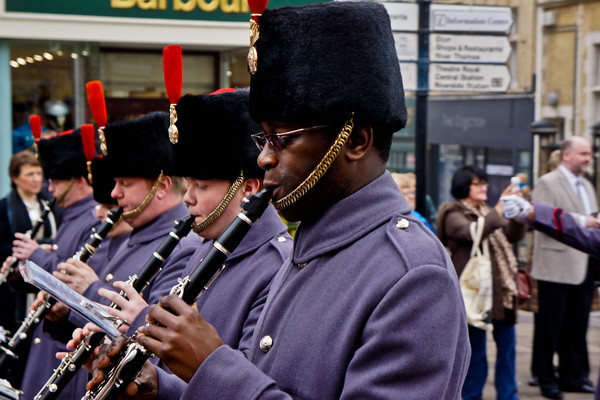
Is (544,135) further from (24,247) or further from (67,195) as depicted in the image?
(24,247)

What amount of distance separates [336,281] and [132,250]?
262 cm

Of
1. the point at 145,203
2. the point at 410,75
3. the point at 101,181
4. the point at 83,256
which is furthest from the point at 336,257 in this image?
the point at 410,75

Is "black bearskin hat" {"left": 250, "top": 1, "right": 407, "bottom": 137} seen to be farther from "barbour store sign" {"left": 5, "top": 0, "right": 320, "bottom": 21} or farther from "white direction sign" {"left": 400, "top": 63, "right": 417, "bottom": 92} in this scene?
"barbour store sign" {"left": 5, "top": 0, "right": 320, "bottom": 21}

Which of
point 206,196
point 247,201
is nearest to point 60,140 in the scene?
point 206,196

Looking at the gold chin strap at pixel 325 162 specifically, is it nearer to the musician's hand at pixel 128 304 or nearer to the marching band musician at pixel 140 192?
the musician's hand at pixel 128 304

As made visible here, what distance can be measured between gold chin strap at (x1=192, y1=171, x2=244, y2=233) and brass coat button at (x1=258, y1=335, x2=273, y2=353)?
1.22m

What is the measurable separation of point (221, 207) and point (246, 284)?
389mm

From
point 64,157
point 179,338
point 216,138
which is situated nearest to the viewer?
point 179,338

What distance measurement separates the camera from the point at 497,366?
278 inches

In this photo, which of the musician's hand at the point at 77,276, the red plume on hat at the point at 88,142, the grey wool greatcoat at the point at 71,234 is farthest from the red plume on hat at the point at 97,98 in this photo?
the grey wool greatcoat at the point at 71,234

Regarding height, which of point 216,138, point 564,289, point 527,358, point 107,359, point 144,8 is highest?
point 144,8

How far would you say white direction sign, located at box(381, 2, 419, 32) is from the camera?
7754mm

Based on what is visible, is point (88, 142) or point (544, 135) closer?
point (88, 142)

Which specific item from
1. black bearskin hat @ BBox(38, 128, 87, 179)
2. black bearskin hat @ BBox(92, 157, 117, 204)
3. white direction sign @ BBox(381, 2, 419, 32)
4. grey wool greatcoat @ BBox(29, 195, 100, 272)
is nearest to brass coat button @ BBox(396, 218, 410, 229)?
black bearskin hat @ BBox(92, 157, 117, 204)
